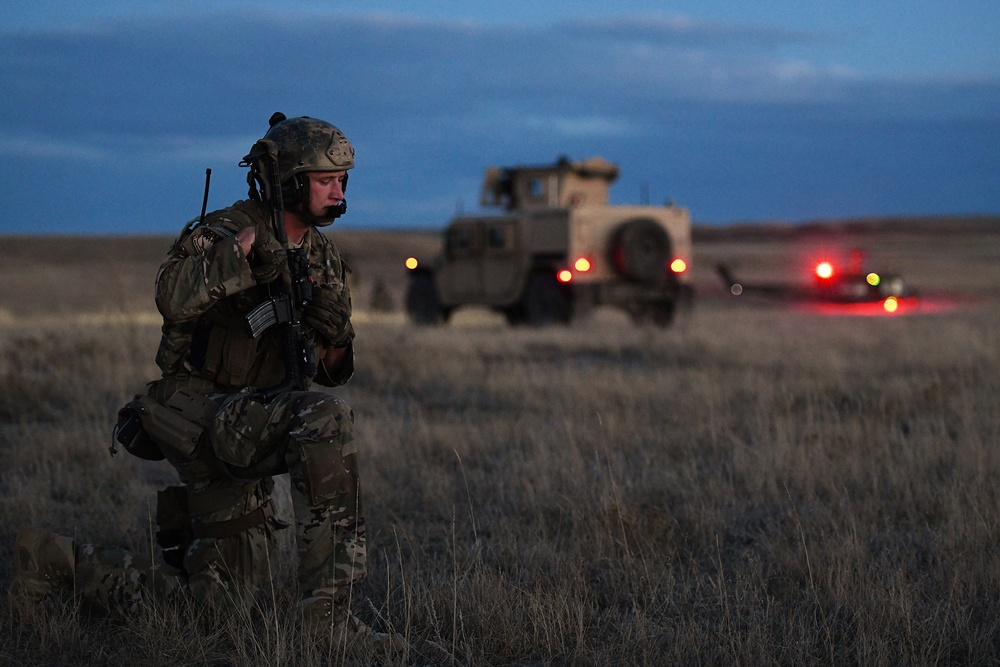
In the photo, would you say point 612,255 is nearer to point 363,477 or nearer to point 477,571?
point 363,477

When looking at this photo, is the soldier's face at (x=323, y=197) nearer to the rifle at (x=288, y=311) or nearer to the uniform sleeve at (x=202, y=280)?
the rifle at (x=288, y=311)

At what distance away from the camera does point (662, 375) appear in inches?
393

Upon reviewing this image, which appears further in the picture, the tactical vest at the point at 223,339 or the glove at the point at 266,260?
the tactical vest at the point at 223,339

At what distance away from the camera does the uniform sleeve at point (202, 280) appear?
3.60 metres

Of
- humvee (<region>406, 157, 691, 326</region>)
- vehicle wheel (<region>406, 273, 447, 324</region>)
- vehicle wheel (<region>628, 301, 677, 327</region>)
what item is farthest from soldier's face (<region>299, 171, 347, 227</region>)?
vehicle wheel (<region>406, 273, 447, 324</region>)

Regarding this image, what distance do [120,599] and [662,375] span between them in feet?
21.8

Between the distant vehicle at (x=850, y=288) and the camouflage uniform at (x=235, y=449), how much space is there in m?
13.6

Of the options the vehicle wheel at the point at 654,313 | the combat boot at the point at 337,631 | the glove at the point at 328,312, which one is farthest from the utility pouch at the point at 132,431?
the vehicle wheel at the point at 654,313

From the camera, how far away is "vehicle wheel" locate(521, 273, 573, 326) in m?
15.2

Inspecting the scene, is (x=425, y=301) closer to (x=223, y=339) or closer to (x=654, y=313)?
(x=654, y=313)

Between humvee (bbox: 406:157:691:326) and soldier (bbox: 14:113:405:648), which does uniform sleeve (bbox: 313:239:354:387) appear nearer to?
soldier (bbox: 14:113:405:648)

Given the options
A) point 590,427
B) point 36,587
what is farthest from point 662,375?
point 36,587

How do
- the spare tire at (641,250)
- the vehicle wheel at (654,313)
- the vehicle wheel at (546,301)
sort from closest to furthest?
1. the spare tire at (641,250)
2. the vehicle wheel at (546,301)
3. the vehicle wheel at (654,313)

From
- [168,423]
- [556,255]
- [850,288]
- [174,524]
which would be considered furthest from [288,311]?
[850,288]
